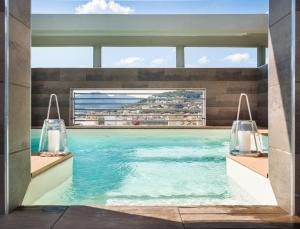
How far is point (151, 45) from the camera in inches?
433

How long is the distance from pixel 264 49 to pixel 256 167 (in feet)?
29.3

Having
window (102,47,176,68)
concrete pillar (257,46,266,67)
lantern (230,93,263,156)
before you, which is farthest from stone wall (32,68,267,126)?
lantern (230,93,263,156)

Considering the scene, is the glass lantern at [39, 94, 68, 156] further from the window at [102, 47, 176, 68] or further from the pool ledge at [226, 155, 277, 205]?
the window at [102, 47, 176, 68]

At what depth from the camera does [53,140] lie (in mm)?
3420

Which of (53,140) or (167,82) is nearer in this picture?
(53,140)

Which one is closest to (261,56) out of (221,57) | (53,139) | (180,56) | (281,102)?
(221,57)

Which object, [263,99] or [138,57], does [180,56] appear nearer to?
[138,57]

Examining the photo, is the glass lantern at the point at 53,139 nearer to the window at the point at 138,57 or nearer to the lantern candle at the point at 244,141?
the lantern candle at the point at 244,141

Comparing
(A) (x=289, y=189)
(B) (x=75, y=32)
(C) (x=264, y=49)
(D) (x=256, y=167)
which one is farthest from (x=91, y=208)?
(C) (x=264, y=49)

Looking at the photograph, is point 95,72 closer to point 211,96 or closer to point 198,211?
point 211,96

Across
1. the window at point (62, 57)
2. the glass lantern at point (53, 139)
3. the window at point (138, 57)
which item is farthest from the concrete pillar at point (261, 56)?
the glass lantern at point (53, 139)

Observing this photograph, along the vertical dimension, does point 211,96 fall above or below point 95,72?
below

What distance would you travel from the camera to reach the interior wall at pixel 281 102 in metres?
1.69

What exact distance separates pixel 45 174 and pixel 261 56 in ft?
30.6
